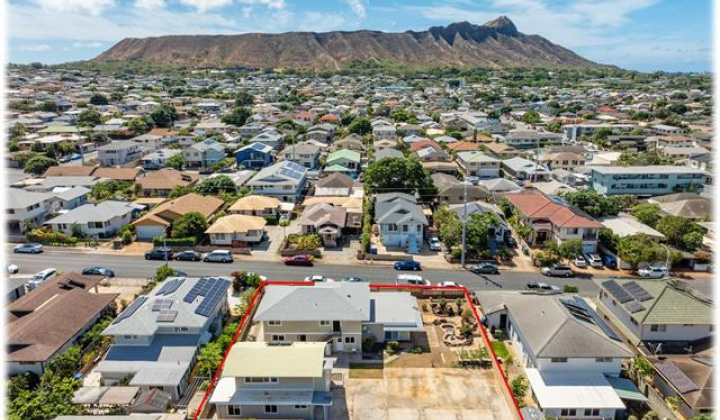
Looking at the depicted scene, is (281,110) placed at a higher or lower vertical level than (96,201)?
higher

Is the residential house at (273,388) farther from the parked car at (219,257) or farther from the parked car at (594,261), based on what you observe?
the parked car at (594,261)

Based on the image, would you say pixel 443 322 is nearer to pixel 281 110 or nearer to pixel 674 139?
pixel 674 139

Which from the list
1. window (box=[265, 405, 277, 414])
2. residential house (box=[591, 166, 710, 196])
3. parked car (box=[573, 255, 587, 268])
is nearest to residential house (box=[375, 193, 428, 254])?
parked car (box=[573, 255, 587, 268])

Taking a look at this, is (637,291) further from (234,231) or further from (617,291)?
(234,231)

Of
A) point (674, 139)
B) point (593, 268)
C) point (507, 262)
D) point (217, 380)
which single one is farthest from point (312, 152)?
point (674, 139)

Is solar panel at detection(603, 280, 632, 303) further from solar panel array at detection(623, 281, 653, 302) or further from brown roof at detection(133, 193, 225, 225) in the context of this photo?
brown roof at detection(133, 193, 225, 225)

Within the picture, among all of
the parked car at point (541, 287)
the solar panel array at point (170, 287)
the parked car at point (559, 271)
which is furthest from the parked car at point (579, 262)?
the solar panel array at point (170, 287)
